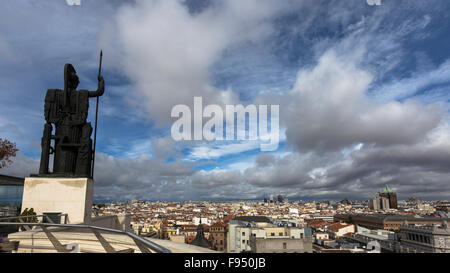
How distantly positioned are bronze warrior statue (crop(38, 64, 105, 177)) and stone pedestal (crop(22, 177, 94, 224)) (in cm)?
30

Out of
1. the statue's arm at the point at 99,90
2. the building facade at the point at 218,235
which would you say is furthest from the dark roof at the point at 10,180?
Result: the building facade at the point at 218,235

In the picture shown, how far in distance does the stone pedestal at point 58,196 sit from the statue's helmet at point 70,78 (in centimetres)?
324

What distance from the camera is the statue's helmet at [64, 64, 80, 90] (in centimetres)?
962

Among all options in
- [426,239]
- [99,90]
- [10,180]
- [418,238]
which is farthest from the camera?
[418,238]

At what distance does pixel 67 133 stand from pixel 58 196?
2071 mm

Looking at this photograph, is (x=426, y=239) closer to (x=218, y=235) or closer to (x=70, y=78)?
(x=218, y=235)

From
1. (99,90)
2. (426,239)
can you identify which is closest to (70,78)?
(99,90)

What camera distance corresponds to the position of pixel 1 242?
4.19 meters

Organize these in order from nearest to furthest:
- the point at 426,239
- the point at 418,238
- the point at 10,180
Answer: the point at 10,180, the point at 426,239, the point at 418,238

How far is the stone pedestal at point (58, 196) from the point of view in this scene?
8664mm

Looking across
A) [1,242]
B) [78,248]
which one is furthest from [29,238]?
[78,248]

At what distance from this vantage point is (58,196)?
8750 mm
